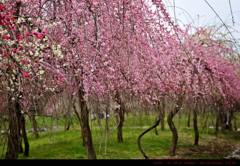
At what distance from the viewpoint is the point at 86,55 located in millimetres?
2982

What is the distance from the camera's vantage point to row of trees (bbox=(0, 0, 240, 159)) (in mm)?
2170

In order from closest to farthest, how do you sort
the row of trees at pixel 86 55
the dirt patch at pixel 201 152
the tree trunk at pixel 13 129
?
1. the row of trees at pixel 86 55
2. the tree trunk at pixel 13 129
3. the dirt patch at pixel 201 152

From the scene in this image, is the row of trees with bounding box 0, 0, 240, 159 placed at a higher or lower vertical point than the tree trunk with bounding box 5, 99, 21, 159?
higher

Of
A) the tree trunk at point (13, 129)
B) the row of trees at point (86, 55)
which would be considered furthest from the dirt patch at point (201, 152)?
the tree trunk at point (13, 129)

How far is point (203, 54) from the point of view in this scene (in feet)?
29.9

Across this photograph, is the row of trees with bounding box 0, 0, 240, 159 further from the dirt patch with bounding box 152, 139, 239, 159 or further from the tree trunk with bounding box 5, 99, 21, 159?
the dirt patch with bounding box 152, 139, 239, 159

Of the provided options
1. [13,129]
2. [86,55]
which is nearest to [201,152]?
[86,55]

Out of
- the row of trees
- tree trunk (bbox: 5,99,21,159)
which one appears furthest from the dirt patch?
tree trunk (bbox: 5,99,21,159)

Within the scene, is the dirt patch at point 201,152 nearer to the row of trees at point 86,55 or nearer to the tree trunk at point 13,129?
the row of trees at point 86,55

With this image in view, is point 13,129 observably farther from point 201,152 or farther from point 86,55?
point 201,152

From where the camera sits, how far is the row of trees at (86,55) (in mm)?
2170
